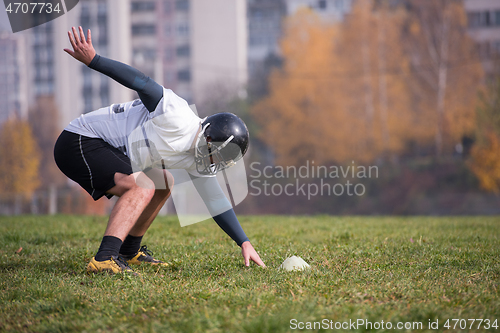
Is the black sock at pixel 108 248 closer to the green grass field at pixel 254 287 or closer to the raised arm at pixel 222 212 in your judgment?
the green grass field at pixel 254 287

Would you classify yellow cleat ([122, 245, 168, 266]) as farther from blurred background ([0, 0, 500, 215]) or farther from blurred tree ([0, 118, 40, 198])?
blurred tree ([0, 118, 40, 198])

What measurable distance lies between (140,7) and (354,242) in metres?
60.8

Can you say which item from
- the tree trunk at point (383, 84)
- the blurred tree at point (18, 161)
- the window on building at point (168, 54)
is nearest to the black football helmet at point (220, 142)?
the tree trunk at point (383, 84)

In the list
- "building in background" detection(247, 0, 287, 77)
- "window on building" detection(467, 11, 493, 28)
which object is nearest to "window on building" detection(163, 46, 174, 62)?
"building in background" detection(247, 0, 287, 77)

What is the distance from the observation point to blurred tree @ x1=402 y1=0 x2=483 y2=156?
2812 cm

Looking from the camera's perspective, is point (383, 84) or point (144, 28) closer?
point (383, 84)

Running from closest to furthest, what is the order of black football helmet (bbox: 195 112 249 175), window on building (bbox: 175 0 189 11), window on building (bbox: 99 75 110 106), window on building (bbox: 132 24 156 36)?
black football helmet (bbox: 195 112 249 175) → window on building (bbox: 99 75 110 106) → window on building (bbox: 132 24 156 36) → window on building (bbox: 175 0 189 11)

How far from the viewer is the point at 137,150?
142 inches

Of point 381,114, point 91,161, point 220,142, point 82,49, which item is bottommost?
point 381,114

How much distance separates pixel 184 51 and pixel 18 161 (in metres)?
25.8

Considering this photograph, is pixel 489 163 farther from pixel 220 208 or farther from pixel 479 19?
pixel 220 208

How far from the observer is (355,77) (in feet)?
99.1

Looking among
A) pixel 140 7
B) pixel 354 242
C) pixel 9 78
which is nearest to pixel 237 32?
pixel 140 7

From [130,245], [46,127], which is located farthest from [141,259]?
[46,127]
